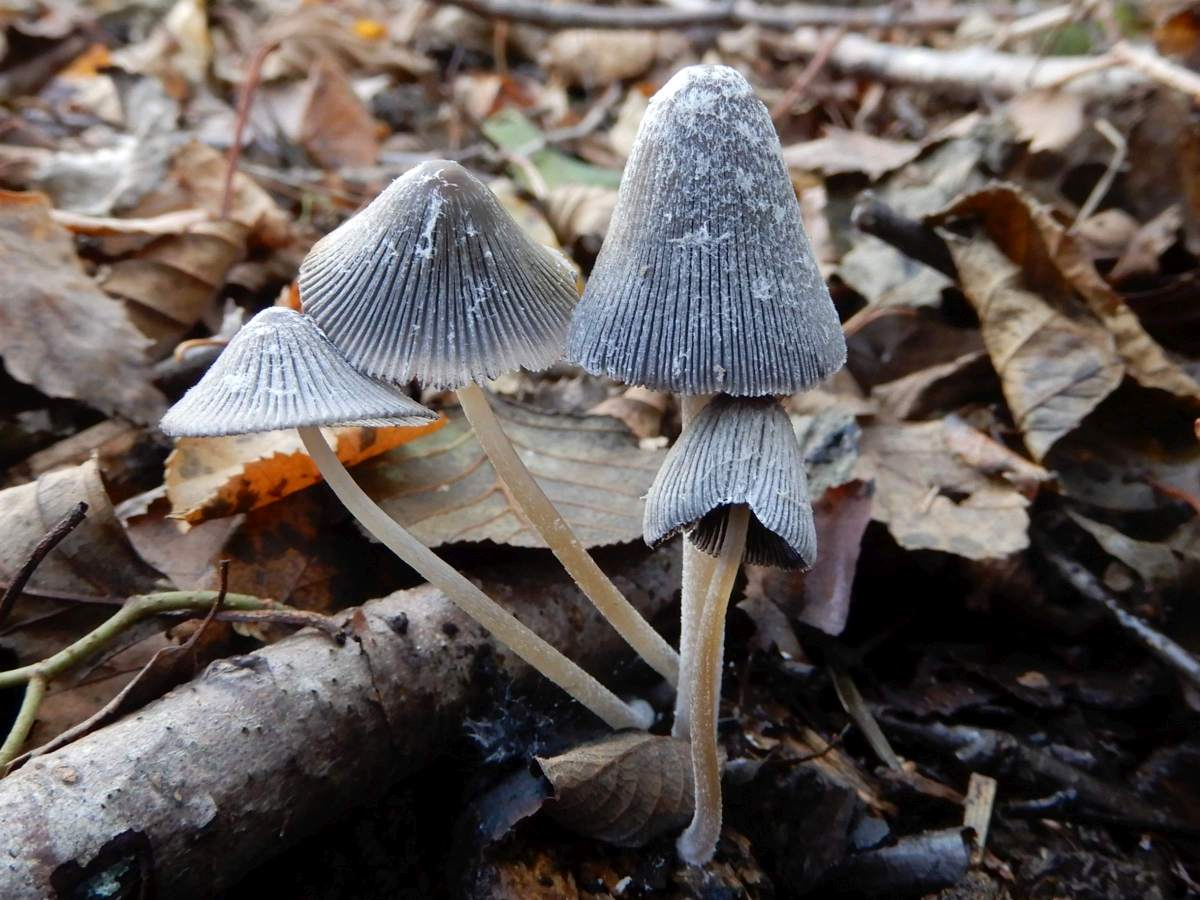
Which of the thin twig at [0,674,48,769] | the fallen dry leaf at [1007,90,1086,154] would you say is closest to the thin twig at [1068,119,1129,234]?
the fallen dry leaf at [1007,90,1086,154]

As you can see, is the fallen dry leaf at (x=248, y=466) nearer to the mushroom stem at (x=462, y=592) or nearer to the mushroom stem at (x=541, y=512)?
the mushroom stem at (x=462, y=592)

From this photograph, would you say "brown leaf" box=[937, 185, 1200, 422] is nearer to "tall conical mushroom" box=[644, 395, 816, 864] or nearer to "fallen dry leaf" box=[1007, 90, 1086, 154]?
"fallen dry leaf" box=[1007, 90, 1086, 154]

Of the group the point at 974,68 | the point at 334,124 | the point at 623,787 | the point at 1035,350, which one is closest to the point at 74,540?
the point at 623,787

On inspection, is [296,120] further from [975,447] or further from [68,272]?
[975,447]

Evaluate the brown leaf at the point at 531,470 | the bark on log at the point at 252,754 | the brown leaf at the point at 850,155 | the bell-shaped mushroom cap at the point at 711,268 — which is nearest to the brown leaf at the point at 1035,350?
the brown leaf at the point at 850,155

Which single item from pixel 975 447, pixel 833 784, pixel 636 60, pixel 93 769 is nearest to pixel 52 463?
pixel 93 769

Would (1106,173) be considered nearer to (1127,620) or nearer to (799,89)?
Answer: (799,89)
